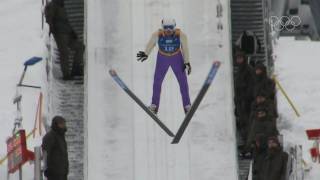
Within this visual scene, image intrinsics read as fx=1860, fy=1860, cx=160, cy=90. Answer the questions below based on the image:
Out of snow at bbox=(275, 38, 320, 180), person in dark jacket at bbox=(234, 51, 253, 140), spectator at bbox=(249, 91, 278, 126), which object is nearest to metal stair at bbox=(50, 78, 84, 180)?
person in dark jacket at bbox=(234, 51, 253, 140)

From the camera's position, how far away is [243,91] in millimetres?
29453

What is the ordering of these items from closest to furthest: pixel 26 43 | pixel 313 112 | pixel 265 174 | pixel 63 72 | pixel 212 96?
pixel 265 174
pixel 212 96
pixel 63 72
pixel 313 112
pixel 26 43

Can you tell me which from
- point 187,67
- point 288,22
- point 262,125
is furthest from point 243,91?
point 288,22

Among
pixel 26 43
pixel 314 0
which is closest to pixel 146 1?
pixel 26 43

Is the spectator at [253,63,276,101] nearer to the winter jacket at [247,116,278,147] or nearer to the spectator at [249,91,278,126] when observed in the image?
the spectator at [249,91,278,126]

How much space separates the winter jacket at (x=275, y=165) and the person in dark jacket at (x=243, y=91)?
205cm

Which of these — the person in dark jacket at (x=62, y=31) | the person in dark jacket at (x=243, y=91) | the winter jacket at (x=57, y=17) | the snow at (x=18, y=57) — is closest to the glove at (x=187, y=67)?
the person in dark jacket at (x=243, y=91)

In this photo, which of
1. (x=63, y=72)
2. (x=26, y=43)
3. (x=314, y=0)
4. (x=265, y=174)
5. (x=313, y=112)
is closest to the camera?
(x=265, y=174)

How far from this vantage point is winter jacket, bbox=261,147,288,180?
26.8m

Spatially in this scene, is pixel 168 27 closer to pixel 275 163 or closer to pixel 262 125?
pixel 262 125

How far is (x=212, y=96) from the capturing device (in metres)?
28.8

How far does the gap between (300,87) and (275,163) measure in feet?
33.5

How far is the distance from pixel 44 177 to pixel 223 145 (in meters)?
2.75

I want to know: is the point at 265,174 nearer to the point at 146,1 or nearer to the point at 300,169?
the point at 300,169
